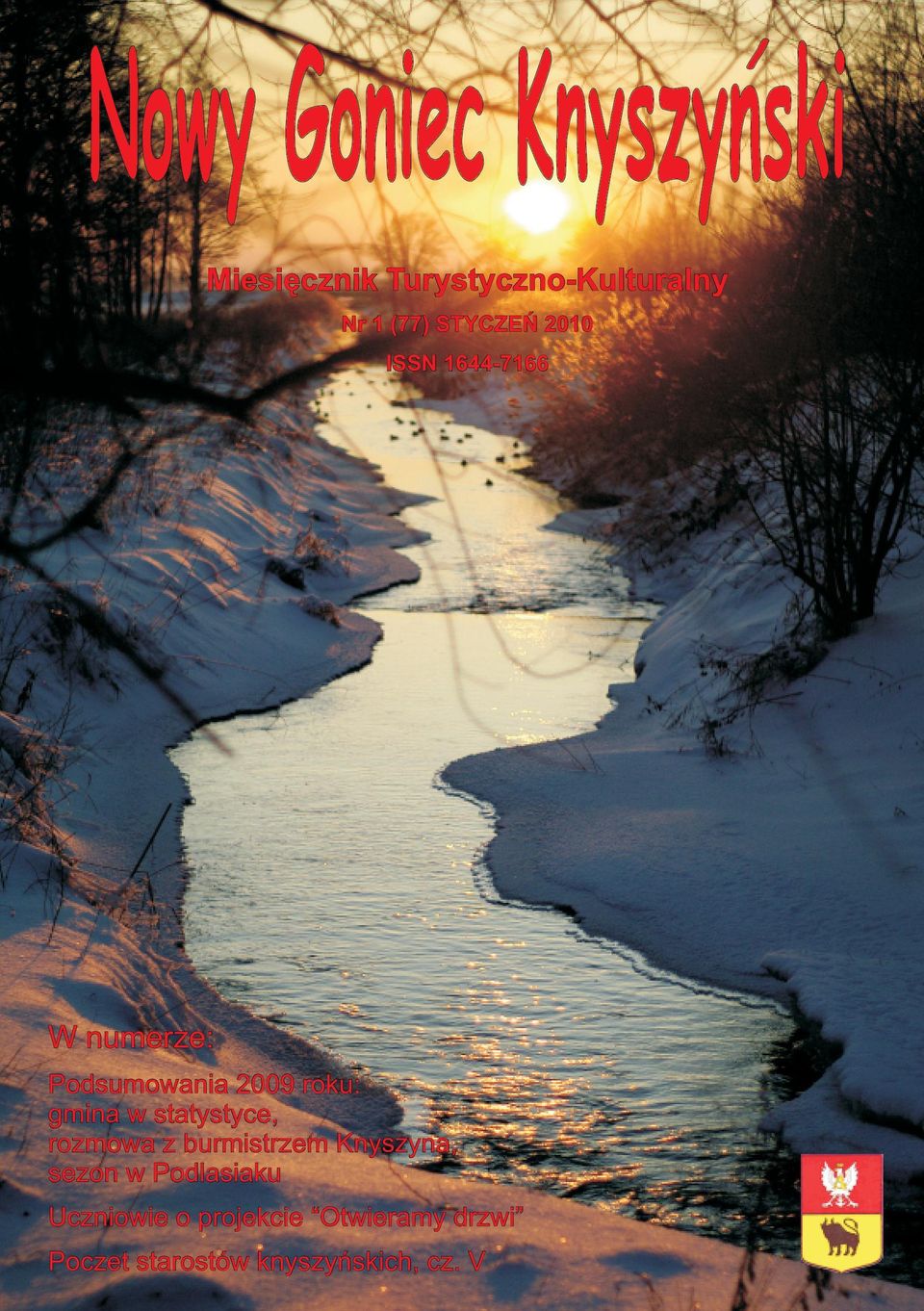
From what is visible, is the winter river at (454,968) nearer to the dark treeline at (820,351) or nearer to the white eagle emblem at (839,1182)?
the white eagle emblem at (839,1182)

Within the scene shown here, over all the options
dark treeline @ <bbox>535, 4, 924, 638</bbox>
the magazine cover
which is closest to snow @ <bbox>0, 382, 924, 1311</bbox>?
the magazine cover

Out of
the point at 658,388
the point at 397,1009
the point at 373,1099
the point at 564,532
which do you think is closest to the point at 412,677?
the point at 658,388

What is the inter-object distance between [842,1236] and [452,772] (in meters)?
7.07

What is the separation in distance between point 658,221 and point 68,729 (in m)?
10.3

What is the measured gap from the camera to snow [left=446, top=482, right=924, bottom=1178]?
6652mm

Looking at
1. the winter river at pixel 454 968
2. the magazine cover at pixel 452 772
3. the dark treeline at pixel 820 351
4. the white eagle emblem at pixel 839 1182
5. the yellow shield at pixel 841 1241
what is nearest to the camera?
the magazine cover at pixel 452 772

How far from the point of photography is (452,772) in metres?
12.0

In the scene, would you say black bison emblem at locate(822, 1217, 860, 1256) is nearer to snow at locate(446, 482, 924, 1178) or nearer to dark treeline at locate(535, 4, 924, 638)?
snow at locate(446, 482, 924, 1178)

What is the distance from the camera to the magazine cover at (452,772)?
2.88 metres

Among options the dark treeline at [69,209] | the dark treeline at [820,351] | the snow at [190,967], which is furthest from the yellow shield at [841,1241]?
the dark treeline at [820,351]

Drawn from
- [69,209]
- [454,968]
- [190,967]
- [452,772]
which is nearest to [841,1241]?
[454,968]

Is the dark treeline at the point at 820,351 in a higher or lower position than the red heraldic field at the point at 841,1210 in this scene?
higher

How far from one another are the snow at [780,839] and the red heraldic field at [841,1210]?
17 centimetres

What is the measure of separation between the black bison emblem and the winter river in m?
0.16
